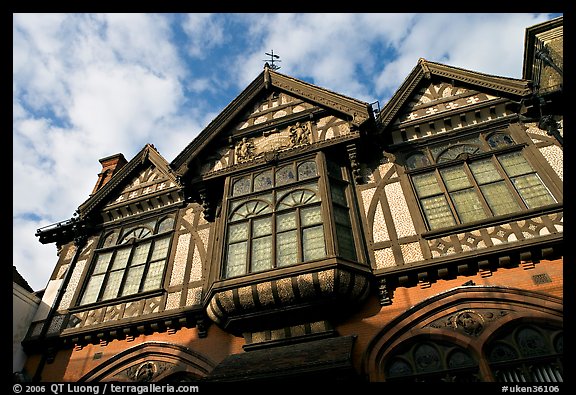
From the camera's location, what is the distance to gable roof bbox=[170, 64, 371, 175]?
11.5 meters

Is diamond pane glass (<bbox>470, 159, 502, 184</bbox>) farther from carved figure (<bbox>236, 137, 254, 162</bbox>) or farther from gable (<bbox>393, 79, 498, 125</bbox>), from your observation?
carved figure (<bbox>236, 137, 254, 162</bbox>)

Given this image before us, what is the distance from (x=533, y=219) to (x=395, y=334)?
404 cm

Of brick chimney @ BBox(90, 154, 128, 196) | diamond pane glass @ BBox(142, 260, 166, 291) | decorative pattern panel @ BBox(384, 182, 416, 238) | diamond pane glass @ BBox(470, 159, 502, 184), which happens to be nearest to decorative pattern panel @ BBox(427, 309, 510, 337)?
decorative pattern panel @ BBox(384, 182, 416, 238)

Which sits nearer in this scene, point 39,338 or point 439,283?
point 439,283

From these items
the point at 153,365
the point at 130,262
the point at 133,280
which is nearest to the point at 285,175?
the point at 133,280

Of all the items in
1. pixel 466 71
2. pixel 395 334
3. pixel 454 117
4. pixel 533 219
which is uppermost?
pixel 466 71

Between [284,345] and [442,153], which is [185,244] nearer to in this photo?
[284,345]

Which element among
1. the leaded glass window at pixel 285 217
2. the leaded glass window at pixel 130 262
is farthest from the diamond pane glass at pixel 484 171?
the leaded glass window at pixel 130 262

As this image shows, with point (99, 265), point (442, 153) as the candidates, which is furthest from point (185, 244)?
point (442, 153)

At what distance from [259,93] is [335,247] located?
24.3ft

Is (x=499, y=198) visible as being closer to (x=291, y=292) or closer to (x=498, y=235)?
(x=498, y=235)

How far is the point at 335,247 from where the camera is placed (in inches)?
343

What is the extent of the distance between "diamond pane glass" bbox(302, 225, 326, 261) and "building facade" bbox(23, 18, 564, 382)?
0.16ft
